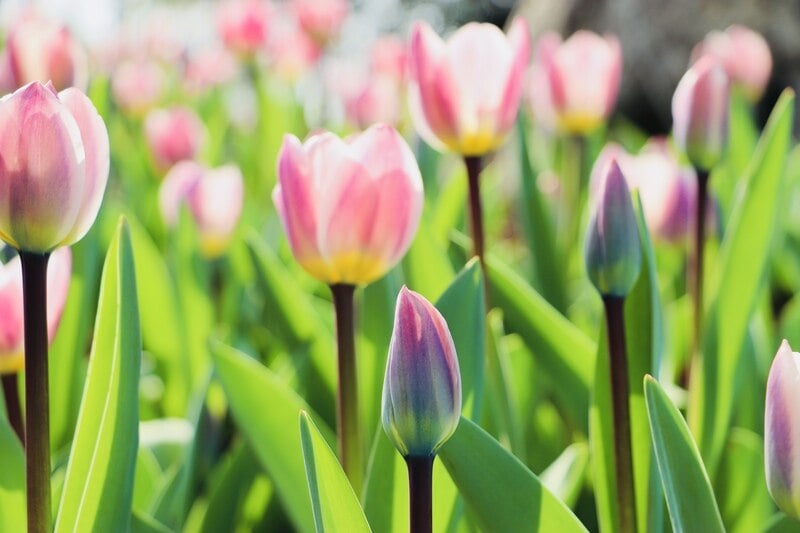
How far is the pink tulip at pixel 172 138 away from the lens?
1.75 m

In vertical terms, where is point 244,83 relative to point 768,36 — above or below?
below

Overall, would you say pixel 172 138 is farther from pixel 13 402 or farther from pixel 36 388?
pixel 36 388

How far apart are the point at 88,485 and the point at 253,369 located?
0.65ft

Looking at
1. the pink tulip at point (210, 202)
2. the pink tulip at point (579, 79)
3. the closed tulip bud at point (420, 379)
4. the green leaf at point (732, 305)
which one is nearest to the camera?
the closed tulip bud at point (420, 379)

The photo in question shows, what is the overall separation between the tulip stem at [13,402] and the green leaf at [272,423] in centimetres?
15

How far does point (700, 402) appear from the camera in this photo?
88cm

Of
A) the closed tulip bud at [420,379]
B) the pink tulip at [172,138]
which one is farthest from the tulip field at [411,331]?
the pink tulip at [172,138]

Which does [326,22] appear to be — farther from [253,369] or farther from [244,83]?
[253,369]

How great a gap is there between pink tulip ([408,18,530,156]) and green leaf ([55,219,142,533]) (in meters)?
0.37

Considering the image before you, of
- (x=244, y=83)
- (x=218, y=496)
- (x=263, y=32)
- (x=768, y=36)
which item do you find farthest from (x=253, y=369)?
(x=244, y=83)

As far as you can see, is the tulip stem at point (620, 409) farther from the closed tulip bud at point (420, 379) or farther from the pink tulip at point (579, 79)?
the pink tulip at point (579, 79)

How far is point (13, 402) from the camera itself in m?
0.72

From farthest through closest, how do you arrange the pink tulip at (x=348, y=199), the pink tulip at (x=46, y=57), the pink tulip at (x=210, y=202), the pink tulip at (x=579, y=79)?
the pink tulip at (x=579, y=79) < the pink tulip at (x=210, y=202) < the pink tulip at (x=46, y=57) < the pink tulip at (x=348, y=199)

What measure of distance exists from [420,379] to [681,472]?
18 cm
